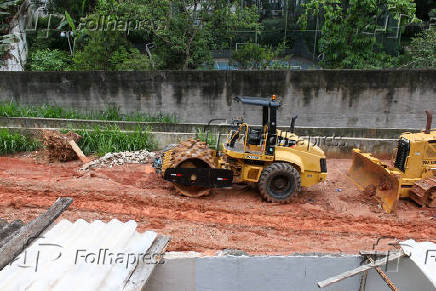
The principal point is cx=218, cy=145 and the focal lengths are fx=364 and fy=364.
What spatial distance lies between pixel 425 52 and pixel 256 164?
421 inches

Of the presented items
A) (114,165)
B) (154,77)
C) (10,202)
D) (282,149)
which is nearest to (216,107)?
(154,77)

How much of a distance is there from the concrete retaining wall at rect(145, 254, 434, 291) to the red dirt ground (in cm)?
204

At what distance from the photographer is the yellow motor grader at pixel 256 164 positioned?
296 inches

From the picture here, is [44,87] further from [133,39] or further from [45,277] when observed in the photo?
[45,277]

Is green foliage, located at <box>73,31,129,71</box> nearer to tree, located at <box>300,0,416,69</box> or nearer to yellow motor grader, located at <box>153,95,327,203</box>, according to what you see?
tree, located at <box>300,0,416,69</box>

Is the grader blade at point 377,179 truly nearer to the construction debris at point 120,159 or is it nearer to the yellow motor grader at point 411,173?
the yellow motor grader at point 411,173

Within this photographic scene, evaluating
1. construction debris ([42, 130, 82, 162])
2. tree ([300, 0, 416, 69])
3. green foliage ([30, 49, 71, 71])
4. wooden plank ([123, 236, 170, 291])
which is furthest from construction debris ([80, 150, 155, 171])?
green foliage ([30, 49, 71, 71])

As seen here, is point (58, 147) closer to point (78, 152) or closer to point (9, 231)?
point (78, 152)

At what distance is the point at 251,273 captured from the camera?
343 cm

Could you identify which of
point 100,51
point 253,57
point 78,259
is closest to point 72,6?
point 100,51

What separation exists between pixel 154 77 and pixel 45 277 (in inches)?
441

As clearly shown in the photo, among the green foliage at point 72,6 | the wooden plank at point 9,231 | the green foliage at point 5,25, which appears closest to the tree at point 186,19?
the green foliage at point 5,25

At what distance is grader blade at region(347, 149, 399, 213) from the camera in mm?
7246

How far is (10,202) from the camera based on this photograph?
7.09 metres
